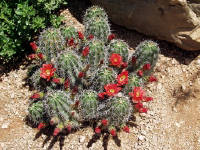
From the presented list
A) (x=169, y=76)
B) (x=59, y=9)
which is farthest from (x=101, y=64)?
(x=59, y=9)

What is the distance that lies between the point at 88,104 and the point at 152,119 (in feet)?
3.38

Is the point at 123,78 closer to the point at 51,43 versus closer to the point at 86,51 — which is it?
the point at 86,51

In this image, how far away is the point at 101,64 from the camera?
4.57 metres

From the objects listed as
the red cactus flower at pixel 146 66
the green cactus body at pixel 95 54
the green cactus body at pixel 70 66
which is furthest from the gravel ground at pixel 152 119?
the green cactus body at pixel 95 54

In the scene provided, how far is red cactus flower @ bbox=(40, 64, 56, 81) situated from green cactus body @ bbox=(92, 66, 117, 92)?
1.96 feet

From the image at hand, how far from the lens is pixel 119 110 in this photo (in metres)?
4.00

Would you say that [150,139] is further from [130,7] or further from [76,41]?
[130,7]

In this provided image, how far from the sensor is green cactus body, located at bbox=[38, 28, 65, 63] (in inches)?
181

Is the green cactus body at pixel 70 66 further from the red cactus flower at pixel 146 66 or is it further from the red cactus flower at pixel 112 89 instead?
the red cactus flower at pixel 146 66

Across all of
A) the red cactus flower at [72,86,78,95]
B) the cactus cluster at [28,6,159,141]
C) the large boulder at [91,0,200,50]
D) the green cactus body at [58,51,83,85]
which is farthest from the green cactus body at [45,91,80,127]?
the large boulder at [91,0,200,50]

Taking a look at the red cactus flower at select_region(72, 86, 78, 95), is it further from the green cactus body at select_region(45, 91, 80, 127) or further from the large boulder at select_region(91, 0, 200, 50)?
the large boulder at select_region(91, 0, 200, 50)

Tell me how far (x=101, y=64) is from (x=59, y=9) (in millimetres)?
1867

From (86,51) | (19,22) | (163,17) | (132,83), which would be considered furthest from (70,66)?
(163,17)

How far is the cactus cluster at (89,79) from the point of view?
4.13 meters
